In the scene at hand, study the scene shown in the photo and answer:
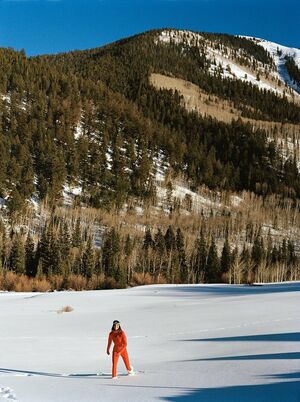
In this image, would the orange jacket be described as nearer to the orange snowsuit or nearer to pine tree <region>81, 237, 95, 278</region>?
the orange snowsuit

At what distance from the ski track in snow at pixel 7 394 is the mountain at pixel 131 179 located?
50.5 meters

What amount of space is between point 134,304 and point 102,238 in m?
48.8

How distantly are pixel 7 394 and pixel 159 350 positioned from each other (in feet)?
23.5

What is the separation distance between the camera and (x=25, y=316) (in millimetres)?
26562

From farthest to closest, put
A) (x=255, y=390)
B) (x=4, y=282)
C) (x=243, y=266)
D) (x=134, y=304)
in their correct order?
(x=243, y=266), (x=4, y=282), (x=134, y=304), (x=255, y=390)

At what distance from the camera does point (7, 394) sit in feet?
35.4

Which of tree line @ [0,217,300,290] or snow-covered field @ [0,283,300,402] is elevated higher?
tree line @ [0,217,300,290]

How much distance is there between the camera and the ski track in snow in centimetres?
1036

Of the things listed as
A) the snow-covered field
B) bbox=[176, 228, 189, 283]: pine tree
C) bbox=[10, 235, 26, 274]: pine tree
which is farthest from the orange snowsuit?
bbox=[176, 228, 189, 283]: pine tree

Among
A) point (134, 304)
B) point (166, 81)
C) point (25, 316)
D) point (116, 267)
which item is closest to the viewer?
point (25, 316)

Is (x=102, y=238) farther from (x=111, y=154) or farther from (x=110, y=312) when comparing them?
(x=110, y=312)

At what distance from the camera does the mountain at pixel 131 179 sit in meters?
71.4

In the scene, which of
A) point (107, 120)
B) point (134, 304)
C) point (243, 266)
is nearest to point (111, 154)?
point (107, 120)

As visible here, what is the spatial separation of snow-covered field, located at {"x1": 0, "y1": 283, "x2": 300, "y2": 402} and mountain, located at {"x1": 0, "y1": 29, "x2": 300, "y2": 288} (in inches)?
1377
